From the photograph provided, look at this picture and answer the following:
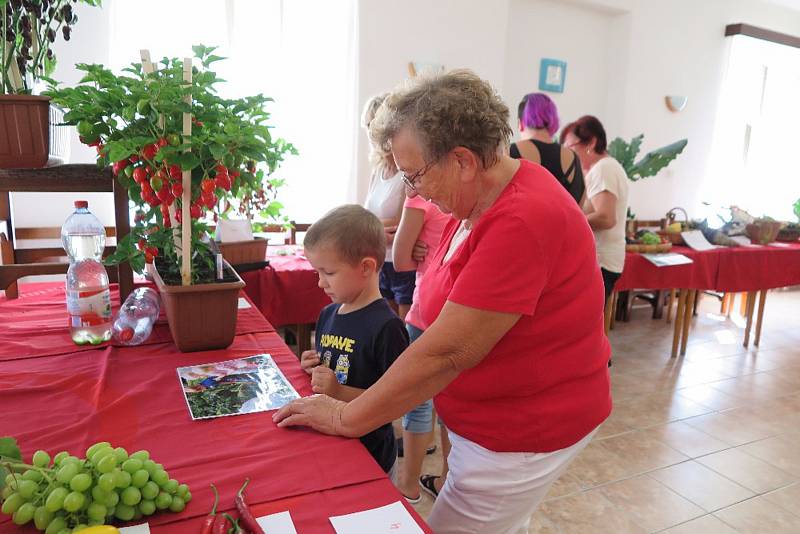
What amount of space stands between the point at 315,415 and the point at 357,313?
1.25 ft

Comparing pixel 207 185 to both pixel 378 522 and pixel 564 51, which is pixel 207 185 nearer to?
pixel 378 522

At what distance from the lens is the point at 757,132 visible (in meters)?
6.50

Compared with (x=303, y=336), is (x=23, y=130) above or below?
above

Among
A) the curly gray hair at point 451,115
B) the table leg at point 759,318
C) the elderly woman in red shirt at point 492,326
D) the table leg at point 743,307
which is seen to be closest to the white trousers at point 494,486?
the elderly woman in red shirt at point 492,326

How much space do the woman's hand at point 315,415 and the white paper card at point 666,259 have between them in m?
3.17

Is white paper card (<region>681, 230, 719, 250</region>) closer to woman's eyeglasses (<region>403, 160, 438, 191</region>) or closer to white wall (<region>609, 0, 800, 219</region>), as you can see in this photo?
white wall (<region>609, 0, 800, 219</region>)

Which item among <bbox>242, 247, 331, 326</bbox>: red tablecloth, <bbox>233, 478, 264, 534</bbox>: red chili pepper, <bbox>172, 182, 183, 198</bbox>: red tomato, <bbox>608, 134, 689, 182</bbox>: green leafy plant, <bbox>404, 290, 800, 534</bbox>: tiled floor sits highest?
<bbox>608, 134, 689, 182</bbox>: green leafy plant

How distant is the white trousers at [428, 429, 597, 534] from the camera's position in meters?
1.06

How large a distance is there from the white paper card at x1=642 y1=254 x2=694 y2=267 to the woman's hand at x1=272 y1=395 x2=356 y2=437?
10.4ft

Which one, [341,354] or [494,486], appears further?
[341,354]

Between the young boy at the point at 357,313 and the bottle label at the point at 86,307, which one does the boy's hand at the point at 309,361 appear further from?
the bottle label at the point at 86,307

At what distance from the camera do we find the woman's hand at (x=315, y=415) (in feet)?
3.19

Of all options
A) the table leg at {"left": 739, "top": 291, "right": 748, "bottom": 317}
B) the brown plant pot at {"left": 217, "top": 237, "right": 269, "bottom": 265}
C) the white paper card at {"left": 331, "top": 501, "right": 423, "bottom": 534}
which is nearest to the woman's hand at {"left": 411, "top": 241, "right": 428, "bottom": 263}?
the brown plant pot at {"left": 217, "top": 237, "right": 269, "bottom": 265}

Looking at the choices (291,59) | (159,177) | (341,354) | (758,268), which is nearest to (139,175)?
(159,177)
